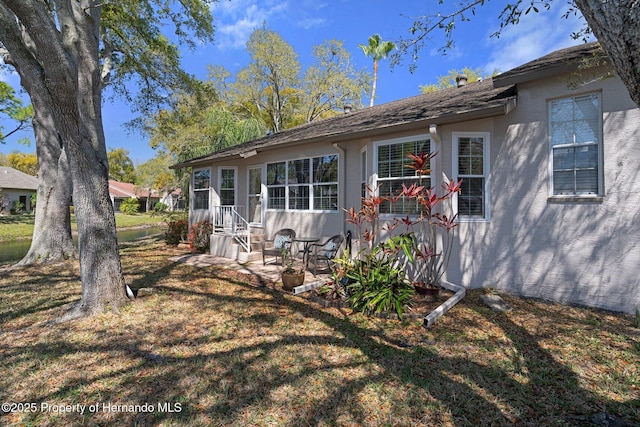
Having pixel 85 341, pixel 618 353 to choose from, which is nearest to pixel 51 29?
pixel 85 341

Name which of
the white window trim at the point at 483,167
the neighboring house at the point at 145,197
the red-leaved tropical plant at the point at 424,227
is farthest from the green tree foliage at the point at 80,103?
the neighboring house at the point at 145,197

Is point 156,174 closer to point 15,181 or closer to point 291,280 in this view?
point 15,181

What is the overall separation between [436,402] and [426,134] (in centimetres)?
504

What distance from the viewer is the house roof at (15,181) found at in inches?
1260

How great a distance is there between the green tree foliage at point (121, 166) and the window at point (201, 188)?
52.7 m

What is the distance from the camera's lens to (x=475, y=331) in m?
4.18

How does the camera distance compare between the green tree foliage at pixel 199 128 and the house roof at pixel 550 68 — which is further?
the green tree foliage at pixel 199 128

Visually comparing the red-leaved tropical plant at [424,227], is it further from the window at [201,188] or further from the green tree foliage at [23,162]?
the green tree foliage at [23,162]

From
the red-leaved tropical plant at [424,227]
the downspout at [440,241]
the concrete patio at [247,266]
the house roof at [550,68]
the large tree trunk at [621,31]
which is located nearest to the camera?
the large tree trunk at [621,31]

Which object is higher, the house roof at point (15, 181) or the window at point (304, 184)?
the house roof at point (15, 181)

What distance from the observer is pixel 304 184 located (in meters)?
9.22

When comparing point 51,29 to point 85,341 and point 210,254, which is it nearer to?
point 85,341

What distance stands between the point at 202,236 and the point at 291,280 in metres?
6.15

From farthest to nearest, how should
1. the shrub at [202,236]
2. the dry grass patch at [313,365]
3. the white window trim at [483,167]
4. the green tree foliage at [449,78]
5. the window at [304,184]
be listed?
the green tree foliage at [449,78], the shrub at [202,236], the window at [304,184], the white window trim at [483,167], the dry grass patch at [313,365]
